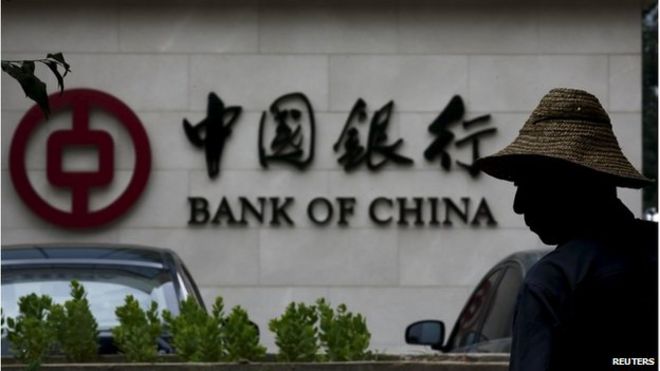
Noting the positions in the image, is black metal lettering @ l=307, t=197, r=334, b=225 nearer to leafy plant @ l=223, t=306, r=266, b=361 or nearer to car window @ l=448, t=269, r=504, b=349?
car window @ l=448, t=269, r=504, b=349

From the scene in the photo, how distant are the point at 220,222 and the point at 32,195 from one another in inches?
85.4

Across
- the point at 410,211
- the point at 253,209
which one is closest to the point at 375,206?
the point at 410,211

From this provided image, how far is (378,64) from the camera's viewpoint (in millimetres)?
20953

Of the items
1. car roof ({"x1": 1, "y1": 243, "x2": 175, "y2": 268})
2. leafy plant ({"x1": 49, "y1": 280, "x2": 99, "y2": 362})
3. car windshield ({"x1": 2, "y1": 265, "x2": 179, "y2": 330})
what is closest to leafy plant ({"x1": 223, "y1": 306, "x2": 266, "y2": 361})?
leafy plant ({"x1": 49, "y1": 280, "x2": 99, "y2": 362})

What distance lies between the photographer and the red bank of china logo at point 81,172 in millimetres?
20656

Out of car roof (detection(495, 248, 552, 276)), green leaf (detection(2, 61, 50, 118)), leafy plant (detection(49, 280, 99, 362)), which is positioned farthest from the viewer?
car roof (detection(495, 248, 552, 276))

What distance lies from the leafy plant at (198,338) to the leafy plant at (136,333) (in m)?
0.10

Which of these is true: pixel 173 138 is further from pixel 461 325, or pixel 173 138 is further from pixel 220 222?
pixel 461 325

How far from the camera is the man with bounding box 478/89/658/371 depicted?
12.7 feet

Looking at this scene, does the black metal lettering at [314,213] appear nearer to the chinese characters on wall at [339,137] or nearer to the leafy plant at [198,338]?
the chinese characters on wall at [339,137]

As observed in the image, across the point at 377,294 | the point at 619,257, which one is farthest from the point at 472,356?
the point at 377,294

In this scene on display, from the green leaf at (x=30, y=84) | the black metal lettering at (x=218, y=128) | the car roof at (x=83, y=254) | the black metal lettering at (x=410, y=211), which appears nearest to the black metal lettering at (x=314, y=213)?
the black metal lettering at (x=410, y=211)

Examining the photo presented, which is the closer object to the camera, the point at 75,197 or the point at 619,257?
the point at 619,257

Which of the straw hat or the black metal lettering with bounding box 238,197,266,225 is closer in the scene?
the straw hat
